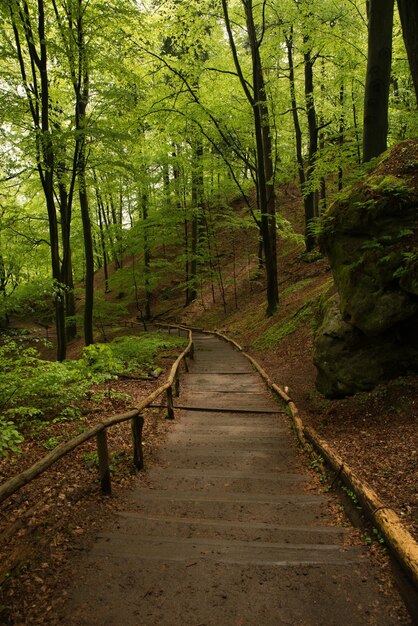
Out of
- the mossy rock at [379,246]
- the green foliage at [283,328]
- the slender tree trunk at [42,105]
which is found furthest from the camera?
the green foliage at [283,328]

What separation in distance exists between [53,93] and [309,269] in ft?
43.2

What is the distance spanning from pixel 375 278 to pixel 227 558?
4609 millimetres

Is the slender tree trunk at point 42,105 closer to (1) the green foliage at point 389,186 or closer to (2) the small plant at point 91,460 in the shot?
(2) the small plant at point 91,460

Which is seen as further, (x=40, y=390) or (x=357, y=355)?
(x=40, y=390)

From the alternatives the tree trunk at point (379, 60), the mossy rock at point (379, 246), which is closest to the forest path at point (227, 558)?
the mossy rock at point (379, 246)

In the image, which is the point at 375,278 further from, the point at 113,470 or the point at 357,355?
the point at 113,470

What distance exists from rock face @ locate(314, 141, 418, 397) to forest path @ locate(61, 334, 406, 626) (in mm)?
2066

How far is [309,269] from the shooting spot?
62.9 ft

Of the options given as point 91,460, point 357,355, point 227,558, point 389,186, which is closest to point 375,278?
point 357,355

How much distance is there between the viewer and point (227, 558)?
317cm

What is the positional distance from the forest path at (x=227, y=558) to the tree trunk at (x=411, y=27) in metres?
6.00

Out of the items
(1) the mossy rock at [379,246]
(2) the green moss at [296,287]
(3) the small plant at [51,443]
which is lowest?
(3) the small plant at [51,443]

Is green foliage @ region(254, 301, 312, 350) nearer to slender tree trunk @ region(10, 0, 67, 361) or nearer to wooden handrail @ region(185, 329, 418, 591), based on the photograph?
slender tree trunk @ region(10, 0, 67, 361)

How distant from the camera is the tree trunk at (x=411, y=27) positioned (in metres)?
5.22
